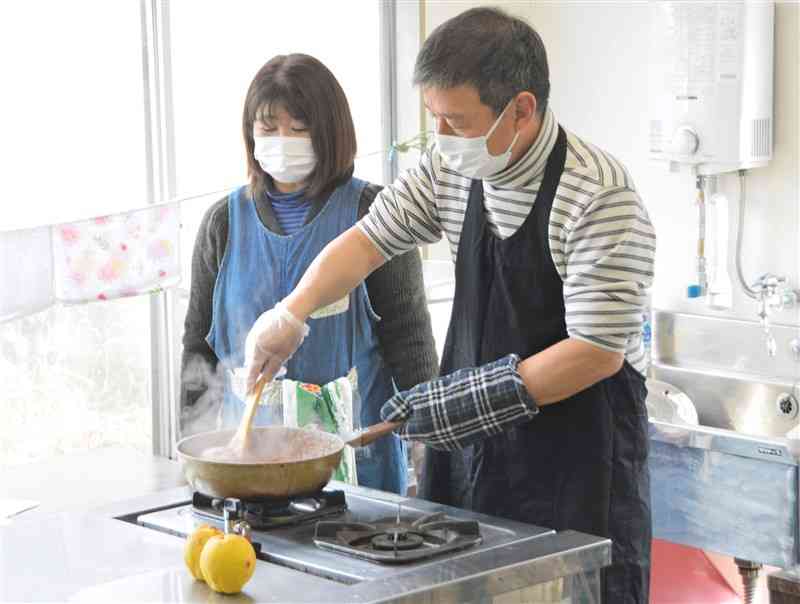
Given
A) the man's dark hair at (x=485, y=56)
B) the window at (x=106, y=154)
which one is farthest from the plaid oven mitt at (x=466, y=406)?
the window at (x=106, y=154)

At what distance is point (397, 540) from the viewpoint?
1692mm

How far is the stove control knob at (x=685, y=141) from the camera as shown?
3209 millimetres

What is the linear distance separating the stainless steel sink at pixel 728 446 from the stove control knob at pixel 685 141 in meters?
0.47

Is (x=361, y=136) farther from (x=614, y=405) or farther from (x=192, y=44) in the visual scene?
(x=614, y=405)

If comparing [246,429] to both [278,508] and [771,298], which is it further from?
[771,298]

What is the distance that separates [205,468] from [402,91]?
89.8 inches

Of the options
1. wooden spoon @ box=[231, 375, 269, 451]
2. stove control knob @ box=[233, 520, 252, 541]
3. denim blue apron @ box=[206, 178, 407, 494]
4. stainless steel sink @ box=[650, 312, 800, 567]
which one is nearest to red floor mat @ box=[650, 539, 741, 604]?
stainless steel sink @ box=[650, 312, 800, 567]

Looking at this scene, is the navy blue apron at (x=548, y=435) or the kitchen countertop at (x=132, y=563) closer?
the kitchen countertop at (x=132, y=563)

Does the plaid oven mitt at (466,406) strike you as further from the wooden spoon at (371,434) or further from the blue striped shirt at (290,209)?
the blue striped shirt at (290,209)

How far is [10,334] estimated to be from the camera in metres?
2.97

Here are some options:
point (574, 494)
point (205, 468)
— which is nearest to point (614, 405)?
point (574, 494)

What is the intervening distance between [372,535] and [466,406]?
26cm

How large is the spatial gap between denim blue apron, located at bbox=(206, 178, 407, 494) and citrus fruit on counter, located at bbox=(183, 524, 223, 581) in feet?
2.97

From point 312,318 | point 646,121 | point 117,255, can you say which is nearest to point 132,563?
point 312,318
